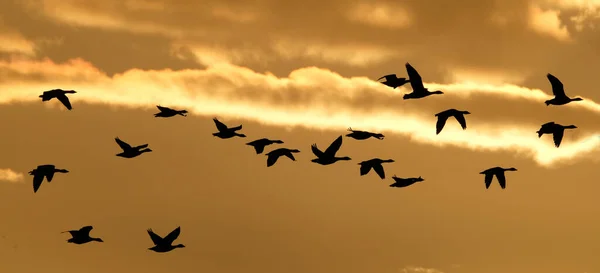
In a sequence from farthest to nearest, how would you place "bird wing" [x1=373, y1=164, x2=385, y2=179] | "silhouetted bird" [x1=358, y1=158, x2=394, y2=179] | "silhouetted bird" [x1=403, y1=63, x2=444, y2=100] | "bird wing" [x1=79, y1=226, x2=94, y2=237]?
"bird wing" [x1=373, y1=164, x2=385, y2=179], "silhouetted bird" [x1=358, y1=158, x2=394, y2=179], "bird wing" [x1=79, y1=226, x2=94, y2=237], "silhouetted bird" [x1=403, y1=63, x2=444, y2=100]

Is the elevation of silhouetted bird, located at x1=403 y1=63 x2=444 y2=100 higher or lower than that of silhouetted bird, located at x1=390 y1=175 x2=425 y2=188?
higher

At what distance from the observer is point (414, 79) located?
107 meters

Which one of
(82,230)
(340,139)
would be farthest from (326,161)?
(82,230)

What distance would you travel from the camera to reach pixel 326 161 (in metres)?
110

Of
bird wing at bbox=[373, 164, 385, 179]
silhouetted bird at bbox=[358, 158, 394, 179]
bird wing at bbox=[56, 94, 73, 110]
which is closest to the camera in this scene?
bird wing at bbox=[56, 94, 73, 110]

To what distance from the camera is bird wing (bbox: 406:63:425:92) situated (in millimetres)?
105738

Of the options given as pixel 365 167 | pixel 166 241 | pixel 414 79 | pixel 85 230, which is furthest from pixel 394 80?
pixel 85 230

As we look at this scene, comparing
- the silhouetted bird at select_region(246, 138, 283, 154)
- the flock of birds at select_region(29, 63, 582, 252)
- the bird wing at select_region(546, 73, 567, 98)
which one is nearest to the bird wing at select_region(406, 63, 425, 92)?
the flock of birds at select_region(29, 63, 582, 252)

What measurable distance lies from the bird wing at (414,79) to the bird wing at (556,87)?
23.9 feet

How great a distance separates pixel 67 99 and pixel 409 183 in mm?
21073

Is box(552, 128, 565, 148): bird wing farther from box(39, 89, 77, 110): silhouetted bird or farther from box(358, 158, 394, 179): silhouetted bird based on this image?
box(39, 89, 77, 110): silhouetted bird

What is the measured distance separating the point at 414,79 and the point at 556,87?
8.49m

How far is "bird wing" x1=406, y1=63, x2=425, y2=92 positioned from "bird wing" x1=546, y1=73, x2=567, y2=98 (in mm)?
7299

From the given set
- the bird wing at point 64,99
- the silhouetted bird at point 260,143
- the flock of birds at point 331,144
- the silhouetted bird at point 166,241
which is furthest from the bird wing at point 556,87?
the bird wing at point 64,99
